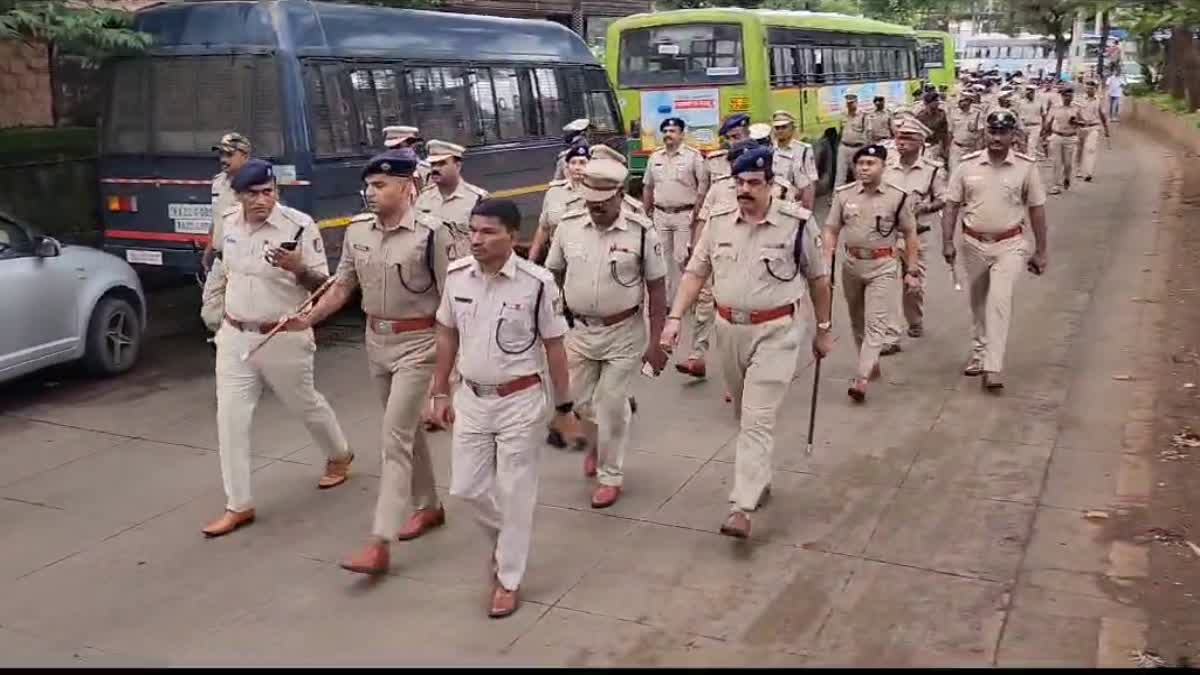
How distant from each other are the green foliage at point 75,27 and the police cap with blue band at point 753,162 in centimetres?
607

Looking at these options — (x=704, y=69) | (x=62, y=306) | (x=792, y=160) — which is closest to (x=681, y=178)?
(x=792, y=160)

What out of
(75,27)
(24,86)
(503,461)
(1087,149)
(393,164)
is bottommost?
(503,461)

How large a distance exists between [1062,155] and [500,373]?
16539 mm

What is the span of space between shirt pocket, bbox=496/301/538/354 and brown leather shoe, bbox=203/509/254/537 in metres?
1.99

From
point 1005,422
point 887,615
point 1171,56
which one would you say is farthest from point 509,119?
point 1171,56

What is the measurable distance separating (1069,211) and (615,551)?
44.9 ft

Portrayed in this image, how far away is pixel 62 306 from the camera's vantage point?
821cm

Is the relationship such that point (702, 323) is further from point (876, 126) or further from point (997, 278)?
point (876, 126)

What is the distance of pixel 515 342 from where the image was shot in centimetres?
463

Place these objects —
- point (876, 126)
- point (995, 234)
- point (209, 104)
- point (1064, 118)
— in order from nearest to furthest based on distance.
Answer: point (995, 234) < point (209, 104) < point (876, 126) < point (1064, 118)

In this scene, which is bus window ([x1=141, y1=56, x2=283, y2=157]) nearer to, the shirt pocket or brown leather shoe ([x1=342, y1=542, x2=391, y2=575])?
brown leather shoe ([x1=342, y1=542, x2=391, y2=575])

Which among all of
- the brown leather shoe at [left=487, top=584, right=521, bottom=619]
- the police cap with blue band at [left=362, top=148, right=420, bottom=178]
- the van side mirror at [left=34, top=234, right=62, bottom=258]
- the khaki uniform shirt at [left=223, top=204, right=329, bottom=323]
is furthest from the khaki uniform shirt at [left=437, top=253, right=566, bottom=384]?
the van side mirror at [left=34, top=234, right=62, bottom=258]

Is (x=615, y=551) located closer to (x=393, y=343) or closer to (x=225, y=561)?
(x=393, y=343)

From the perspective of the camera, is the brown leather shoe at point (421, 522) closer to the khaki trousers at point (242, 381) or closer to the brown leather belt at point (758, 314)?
the khaki trousers at point (242, 381)
